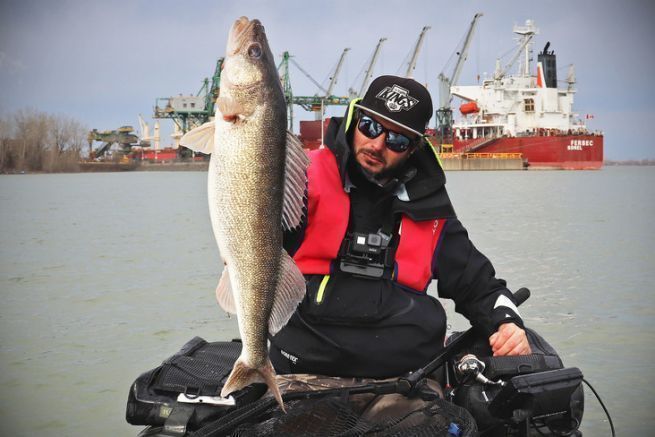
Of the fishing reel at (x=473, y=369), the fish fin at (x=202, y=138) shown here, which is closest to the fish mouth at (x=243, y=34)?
the fish fin at (x=202, y=138)

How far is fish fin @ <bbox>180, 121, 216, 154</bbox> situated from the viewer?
256cm

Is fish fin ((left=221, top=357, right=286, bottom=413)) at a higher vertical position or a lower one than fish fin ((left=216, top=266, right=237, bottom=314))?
lower

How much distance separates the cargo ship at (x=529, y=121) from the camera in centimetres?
5653

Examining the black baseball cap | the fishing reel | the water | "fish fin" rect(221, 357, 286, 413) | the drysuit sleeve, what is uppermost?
the black baseball cap

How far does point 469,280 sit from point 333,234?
95cm

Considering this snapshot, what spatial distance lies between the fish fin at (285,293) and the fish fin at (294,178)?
170mm

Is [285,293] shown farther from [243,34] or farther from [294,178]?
[243,34]

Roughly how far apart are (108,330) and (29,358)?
3.63 feet

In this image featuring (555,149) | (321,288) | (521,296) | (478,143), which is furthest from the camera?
(478,143)

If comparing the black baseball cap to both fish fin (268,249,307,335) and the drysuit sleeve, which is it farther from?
fish fin (268,249,307,335)

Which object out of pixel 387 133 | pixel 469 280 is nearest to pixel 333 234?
pixel 387 133

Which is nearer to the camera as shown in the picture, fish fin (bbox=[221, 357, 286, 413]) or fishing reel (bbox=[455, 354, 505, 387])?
fish fin (bbox=[221, 357, 286, 413])

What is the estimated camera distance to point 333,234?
359 cm

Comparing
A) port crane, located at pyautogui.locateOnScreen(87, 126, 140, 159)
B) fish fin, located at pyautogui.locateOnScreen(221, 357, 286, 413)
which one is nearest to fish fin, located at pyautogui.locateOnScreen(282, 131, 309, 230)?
fish fin, located at pyautogui.locateOnScreen(221, 357, 286, 413)
